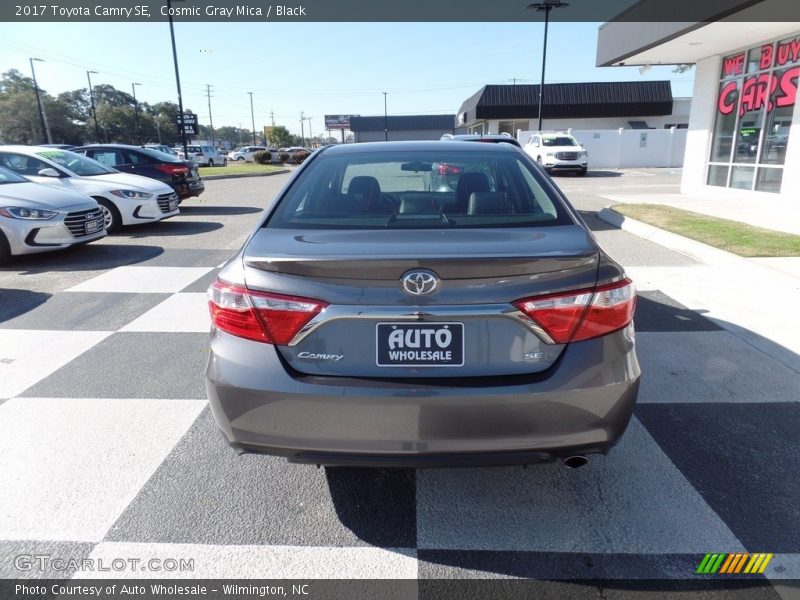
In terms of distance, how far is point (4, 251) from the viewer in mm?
7125

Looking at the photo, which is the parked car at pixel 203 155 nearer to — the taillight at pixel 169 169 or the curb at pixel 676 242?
the taillight at pixel 169 169

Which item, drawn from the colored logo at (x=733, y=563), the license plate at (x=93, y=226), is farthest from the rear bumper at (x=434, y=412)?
the license plate at (x=93, y=226)

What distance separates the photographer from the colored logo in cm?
212

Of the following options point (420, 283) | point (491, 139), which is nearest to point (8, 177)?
point (491, 139)

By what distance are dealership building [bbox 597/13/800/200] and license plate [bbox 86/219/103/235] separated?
11.6 m

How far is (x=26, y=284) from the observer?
21.1 feet

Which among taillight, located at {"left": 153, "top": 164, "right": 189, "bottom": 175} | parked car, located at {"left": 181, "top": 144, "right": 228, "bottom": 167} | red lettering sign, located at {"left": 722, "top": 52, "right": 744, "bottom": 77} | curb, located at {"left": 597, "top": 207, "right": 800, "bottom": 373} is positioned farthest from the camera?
parked car, located at {"left": 181, "top": 144, "right": 228, "bottom": 167}

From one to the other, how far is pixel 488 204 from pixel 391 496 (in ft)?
4.88

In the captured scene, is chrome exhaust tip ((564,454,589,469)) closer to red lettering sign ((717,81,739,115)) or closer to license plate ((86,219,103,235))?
license plate ((86,219,103,235))

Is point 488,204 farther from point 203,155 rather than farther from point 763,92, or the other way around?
point 203,155

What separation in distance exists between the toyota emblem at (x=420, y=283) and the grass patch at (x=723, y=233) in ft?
21.1

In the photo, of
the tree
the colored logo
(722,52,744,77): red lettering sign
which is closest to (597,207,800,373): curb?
the colored logo

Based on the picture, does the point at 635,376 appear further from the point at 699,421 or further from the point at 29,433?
the point at 29,433

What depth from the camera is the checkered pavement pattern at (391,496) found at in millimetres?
2217
